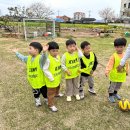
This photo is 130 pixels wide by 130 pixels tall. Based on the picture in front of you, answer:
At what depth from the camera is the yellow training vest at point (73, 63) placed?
144 inches

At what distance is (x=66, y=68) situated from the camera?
368 cm

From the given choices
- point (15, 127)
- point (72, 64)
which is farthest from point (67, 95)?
point (15, 127)

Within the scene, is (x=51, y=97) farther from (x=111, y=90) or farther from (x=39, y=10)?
(x=39, y=10)

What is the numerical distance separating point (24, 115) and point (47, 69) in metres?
0.93

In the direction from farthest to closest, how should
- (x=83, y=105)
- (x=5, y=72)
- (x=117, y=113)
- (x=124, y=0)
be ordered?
1. (x=124, y=0)
2. (x=5, y=72)
3. (x=83, y=105)
4. (x=117, y=113)

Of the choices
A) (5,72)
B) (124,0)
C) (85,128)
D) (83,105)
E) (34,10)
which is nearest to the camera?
(85,128)

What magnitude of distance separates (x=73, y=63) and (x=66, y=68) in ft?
0.55

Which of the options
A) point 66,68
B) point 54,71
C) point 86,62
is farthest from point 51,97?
point 86,62

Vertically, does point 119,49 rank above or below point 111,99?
above

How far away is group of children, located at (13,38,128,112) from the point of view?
10.9ft

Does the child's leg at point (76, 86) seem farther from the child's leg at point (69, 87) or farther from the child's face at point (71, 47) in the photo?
the child's face at point (71, 47)

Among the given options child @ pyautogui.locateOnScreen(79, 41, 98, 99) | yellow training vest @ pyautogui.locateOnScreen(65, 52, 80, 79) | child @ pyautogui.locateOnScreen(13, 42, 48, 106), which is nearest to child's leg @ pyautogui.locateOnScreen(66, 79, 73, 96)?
yellow training vest @ pyautogui.locateOnScreen(65, 52, 80, 79)

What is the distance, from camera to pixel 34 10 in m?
40.8

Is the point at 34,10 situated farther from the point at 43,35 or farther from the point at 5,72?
the point at 5,72
